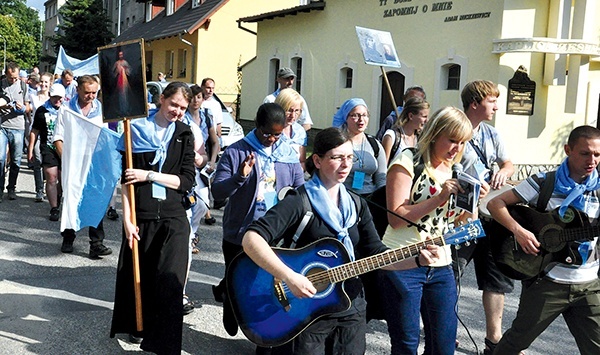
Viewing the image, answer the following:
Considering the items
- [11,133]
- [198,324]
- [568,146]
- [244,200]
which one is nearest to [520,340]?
[568,146]

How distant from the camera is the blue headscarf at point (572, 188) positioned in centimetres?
412

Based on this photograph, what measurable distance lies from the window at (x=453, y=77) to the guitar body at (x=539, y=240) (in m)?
13.7

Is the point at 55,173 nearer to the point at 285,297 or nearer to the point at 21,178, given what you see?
the point at 21,178

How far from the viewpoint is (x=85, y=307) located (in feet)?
20.1

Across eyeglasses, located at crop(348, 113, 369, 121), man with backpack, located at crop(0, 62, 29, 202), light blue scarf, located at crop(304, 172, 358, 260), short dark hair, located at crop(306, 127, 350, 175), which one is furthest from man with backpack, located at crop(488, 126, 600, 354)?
man with backpack, located at crop(0, 62, 29, 202)

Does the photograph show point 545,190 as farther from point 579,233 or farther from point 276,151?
point 276,151

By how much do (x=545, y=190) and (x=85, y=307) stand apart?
12.6ft

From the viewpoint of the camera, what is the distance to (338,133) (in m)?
3.72

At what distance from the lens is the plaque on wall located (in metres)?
16.2

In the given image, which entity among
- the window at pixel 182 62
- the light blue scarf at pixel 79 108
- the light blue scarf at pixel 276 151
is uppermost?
the window at pixel 182 62

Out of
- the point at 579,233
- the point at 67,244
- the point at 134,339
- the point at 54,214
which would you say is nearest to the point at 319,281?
the point at 579,233

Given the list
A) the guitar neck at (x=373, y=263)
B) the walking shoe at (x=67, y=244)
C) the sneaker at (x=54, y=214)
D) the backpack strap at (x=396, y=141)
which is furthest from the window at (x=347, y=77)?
the guitar neck at (x=373, y=263)

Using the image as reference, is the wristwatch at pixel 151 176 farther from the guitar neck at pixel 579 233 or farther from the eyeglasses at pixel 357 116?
the guitar neck at pixel 579 233

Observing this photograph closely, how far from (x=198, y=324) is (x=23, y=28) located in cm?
10831
